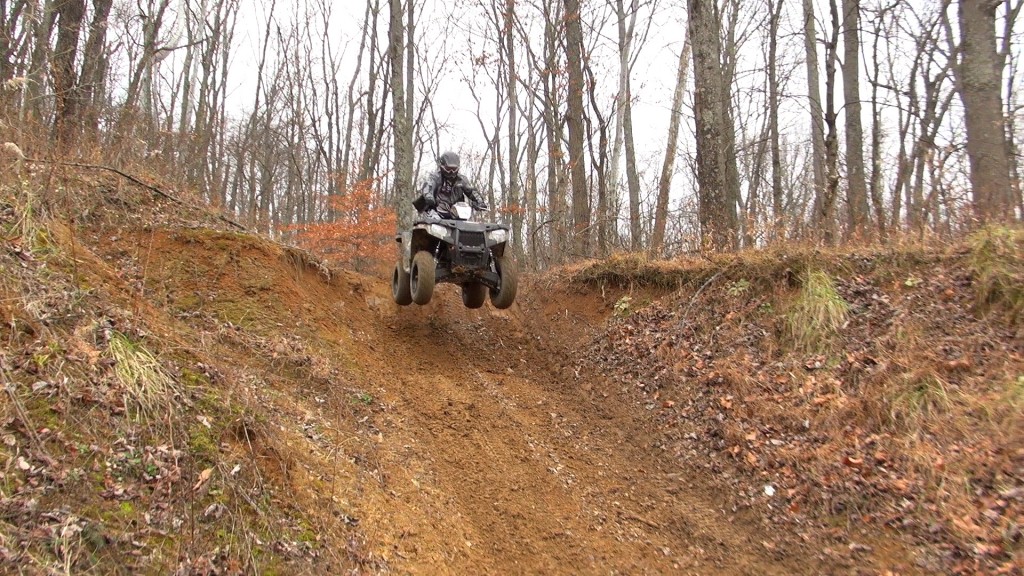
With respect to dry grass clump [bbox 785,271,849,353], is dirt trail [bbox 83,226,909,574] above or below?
below

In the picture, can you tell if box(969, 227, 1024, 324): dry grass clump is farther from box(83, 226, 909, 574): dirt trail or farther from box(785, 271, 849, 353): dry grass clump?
box(83, 226, 909, 574): dirt trail

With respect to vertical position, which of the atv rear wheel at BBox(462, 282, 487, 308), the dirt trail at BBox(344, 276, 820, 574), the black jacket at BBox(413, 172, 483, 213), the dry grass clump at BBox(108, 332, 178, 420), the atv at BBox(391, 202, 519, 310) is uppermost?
the black jacket at BBox(413, 172, 483, 213)

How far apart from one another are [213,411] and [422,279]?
3.43 metres

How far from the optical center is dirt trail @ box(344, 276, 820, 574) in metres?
4.18

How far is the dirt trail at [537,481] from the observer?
13.7 ft

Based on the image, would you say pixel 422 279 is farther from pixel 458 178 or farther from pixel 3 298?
pixel 3 298

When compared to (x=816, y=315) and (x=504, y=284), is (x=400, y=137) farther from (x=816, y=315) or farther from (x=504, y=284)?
(x=816, y=315)

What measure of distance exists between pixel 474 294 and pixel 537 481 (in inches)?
131

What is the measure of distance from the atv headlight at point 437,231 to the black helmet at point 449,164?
1.18 metres

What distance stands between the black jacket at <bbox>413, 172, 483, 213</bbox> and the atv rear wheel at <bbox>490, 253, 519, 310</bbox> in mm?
987

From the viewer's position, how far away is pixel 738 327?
21.9ft

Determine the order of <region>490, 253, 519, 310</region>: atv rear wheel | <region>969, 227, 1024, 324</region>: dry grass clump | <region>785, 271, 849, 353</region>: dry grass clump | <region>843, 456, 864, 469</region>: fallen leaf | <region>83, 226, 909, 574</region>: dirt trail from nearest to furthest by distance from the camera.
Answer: <region>83, 226, 909, 574</region>: dirt trail, <region>843, 456, 864, 469</region>: fallen leaf, <region>969, 227, 1024, 324</region>: dry grass clump, <region>785, 271, 849, 353</region>: dry grass clump, <region>490, 253, 519, 310</region>: atv rear wheel

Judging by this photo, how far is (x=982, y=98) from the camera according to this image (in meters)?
7.23

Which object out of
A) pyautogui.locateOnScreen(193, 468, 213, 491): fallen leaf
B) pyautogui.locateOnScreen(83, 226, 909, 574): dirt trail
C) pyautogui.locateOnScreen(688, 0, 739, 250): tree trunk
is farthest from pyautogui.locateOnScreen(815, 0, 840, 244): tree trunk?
pyautogui.locateOnScreen(193, 468, 213, 491): fallen leaf
